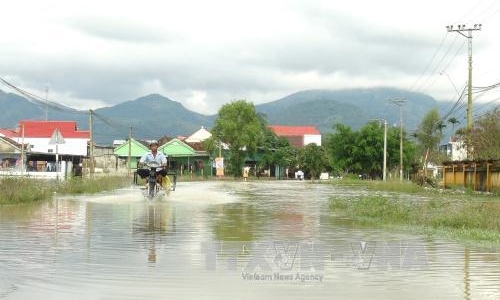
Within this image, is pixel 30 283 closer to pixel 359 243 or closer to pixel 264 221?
pixel 359 243

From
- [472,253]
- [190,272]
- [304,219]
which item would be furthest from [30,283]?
[304,219]

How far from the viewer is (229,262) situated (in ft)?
26.0

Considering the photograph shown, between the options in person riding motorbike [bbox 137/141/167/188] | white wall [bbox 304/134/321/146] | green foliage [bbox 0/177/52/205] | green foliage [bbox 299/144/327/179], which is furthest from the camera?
white wall [bbox 304/134/321/146]

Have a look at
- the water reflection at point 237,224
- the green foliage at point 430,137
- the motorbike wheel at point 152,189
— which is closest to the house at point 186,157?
the green foliage at point 430,137

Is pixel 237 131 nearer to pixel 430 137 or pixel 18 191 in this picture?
pixel 430 137

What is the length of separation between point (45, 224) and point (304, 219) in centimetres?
558

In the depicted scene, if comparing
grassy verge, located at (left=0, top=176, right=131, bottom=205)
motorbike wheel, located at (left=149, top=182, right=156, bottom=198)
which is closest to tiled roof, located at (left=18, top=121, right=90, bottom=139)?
grassy verge, located at (left=0, top=176, right=131, bottom=205)

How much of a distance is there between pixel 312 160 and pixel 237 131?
11.9 m

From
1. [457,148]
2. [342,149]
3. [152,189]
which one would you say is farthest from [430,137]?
[152,189]

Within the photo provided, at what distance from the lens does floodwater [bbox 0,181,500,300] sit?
634 cm

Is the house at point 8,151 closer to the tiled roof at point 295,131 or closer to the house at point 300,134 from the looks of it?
the house at point 300,134

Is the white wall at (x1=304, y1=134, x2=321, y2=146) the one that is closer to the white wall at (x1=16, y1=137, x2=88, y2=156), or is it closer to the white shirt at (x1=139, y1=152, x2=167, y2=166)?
the white wall at (x1=16, y1=137, x2=88, y2=156)

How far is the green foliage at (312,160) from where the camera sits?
88.2m

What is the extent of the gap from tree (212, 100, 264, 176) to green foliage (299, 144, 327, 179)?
7712mm
